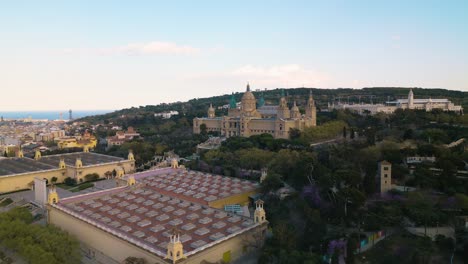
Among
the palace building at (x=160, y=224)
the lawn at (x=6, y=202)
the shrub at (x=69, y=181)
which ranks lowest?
the lawn at (x=6, y=202)

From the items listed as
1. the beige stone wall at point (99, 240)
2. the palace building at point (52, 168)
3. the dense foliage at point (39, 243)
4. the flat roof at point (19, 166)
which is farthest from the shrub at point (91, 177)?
the dense foliage at point (39, 243)

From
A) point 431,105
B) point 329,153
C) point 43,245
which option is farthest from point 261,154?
point 431,105

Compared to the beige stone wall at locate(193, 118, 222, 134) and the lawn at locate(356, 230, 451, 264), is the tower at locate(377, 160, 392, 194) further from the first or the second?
the beige stone wall at locate(193, 118, 222, 134)

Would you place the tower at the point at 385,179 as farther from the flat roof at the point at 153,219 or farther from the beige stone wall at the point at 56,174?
the beige stone wall at the point at 56,174

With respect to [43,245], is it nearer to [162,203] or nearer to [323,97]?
[162,203]

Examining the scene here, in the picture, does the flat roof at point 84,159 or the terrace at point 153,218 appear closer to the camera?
the terrace at point 153,218

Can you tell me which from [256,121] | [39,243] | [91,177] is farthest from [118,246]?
[256,121]

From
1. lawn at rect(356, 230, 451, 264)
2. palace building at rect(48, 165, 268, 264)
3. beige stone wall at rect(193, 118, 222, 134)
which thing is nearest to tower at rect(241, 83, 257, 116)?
beige stone wall at rect(193, 118, 222, 134)
